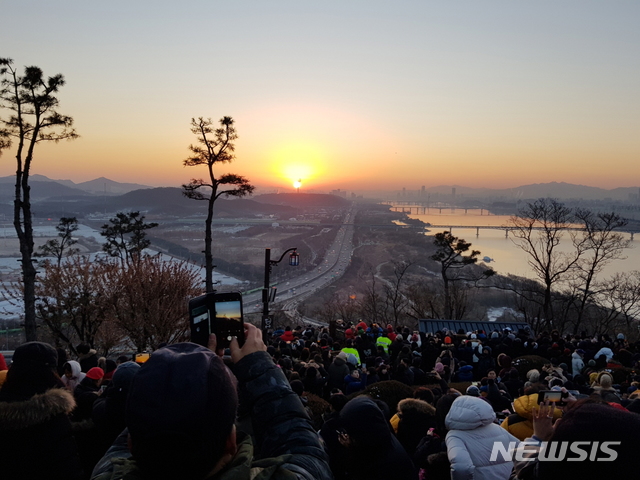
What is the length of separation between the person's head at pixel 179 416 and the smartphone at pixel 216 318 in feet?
2.74

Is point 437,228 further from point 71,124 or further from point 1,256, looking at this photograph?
point 71,124

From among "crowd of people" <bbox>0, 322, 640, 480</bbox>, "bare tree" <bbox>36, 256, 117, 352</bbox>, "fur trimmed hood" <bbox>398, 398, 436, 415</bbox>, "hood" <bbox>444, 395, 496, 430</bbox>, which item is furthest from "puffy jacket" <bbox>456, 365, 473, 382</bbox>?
"bare tree" <bbox>36, 256, 117, 352</bbox>

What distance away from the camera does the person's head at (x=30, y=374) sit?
2.73m

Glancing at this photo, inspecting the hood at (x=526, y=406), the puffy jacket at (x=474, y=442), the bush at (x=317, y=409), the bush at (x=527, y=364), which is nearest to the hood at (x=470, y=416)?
the puffy jacket at (x=474, y=442)

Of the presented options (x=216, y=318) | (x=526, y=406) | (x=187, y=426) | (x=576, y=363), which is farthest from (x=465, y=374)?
(x=187, y=426)

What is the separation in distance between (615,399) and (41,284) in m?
18.0

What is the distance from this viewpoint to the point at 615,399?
5.16 m

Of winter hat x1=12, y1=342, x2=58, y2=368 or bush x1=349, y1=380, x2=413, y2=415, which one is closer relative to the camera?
winter hat x1=12, y1=342, x2=58, y2=368

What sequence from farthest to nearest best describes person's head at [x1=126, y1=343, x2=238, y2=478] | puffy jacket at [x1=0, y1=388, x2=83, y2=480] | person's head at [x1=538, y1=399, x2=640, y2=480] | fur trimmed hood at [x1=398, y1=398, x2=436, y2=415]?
fur trimmed hood at [x1=398, y1=398, x2=436, y2=415]
puffy jacket at [x1=0, y1=388, x2=83, y2=480]
person's head at [x1=538, y1=399, x2=640, y2=480]
person's head at [x1=126, y1=343, x2=238, y2=478]

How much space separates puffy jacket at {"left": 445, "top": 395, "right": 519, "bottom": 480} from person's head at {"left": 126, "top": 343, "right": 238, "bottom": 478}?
2.39 m

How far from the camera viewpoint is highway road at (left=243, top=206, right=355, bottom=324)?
4334 cm

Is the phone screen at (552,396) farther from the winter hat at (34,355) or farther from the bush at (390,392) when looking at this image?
the winter hat at (34,355)

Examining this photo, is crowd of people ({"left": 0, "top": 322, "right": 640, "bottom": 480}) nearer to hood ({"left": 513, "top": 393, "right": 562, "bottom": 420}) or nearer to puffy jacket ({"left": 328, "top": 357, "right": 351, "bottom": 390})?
hood ({"left": 513, "top": 393, "right": 562, "bottom": 420})

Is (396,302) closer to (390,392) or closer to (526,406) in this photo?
(390,392)
